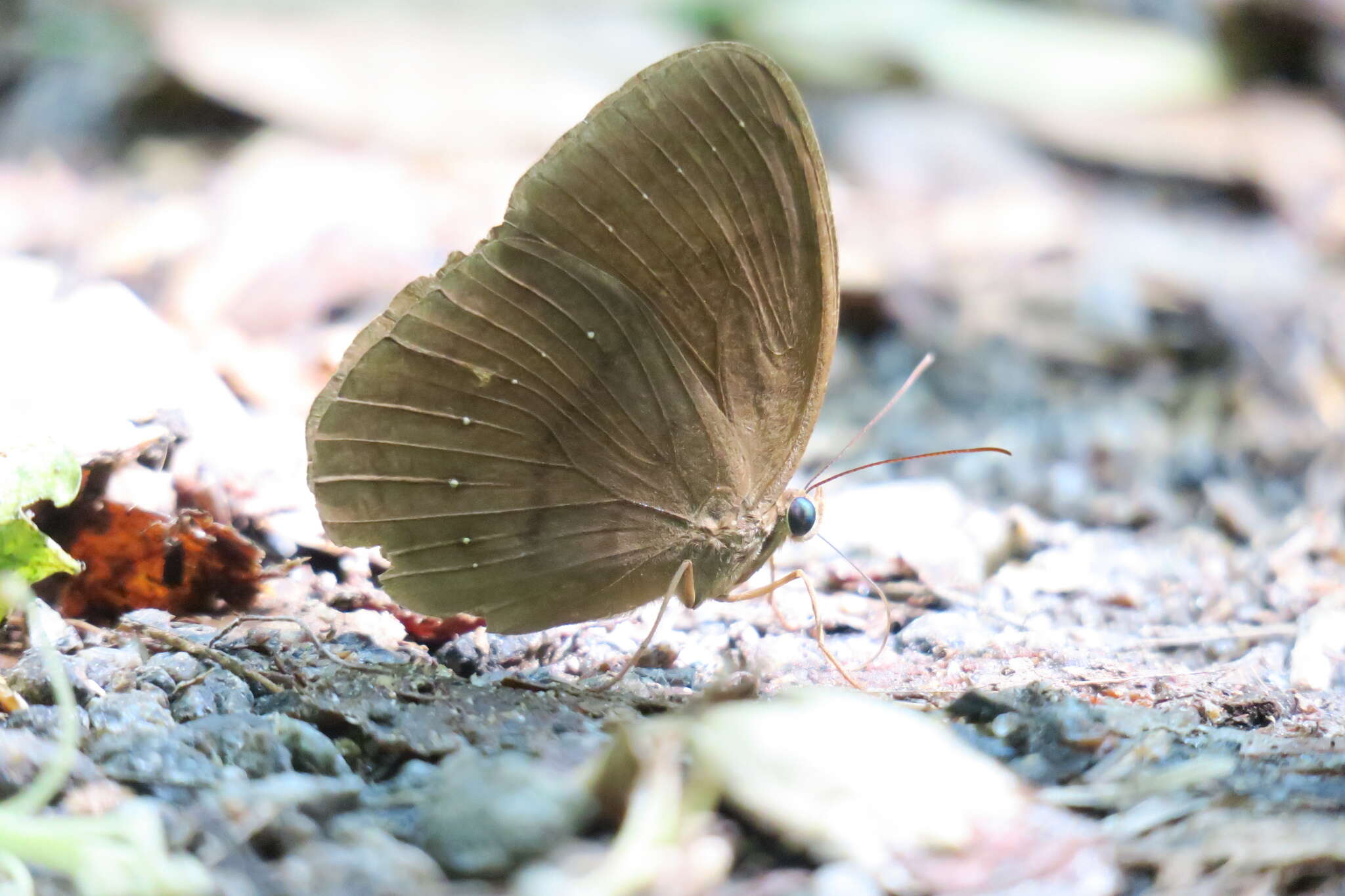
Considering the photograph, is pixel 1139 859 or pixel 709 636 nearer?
pixel 1139 859

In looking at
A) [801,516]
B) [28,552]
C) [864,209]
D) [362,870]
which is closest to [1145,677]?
[801,516]

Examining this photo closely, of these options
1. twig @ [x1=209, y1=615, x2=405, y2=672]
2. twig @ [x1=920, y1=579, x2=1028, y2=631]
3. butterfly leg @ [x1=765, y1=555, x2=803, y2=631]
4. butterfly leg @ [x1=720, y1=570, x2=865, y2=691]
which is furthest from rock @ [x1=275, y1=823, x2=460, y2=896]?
twig @ [x1=920, y1=579, x2=1028, y2=631]

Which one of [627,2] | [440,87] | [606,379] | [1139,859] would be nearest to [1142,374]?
[606,379]

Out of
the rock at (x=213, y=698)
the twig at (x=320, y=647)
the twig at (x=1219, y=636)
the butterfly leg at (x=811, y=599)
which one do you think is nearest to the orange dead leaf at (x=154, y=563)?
the twig at (x=320, y=647)

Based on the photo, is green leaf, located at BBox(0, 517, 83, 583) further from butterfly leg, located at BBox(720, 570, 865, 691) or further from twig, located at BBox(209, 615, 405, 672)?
butterfly leg, located at BBox(720, 570, 865, 691)

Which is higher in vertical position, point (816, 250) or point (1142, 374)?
point (816, 250)

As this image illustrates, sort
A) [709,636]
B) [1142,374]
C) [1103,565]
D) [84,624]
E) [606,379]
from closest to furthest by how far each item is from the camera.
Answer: [84,624] → [606,379] → [709,636] → [1103,565] → [1142,374]

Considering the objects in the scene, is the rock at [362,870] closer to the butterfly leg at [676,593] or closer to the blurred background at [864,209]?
the butterfly leg at [676,593]

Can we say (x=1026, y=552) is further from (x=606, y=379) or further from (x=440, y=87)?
(x=440, y=87)

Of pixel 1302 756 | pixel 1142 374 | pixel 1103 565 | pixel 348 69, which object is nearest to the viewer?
pixel 1302 756
